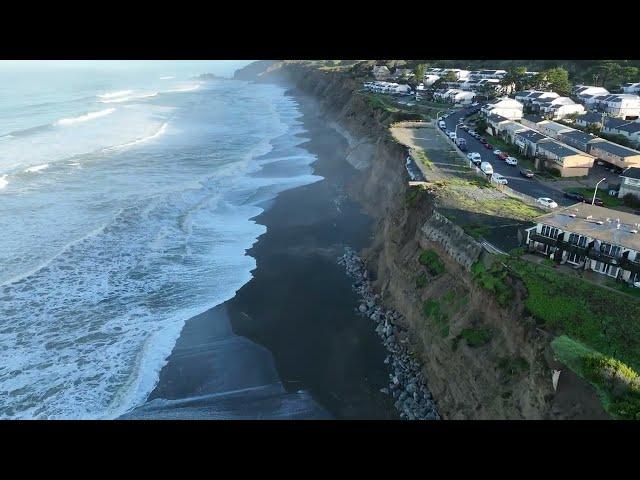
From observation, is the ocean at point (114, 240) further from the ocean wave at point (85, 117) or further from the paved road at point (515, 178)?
the paved road at point (515, 178)

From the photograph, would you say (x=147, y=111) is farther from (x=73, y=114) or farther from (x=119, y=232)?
(x=119, y=232)

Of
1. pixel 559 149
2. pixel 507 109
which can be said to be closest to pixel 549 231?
pixel 559 149

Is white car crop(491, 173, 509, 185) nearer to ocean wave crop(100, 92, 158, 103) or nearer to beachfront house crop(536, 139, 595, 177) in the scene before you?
beachfront house crop(536, 139, 595, 177)

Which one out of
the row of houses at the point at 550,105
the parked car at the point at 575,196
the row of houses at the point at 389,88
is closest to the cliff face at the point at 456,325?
the parked car at the point at 575,196

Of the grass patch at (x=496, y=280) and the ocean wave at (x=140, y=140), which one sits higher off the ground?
the grass patch at (x=496, y=280)

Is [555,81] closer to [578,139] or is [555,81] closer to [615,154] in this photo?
[578,139]

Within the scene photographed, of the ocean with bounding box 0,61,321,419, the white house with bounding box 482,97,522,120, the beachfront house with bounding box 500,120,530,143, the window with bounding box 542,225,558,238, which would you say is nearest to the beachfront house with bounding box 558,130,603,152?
the beachfront house with bounding box 500,120,530,143
